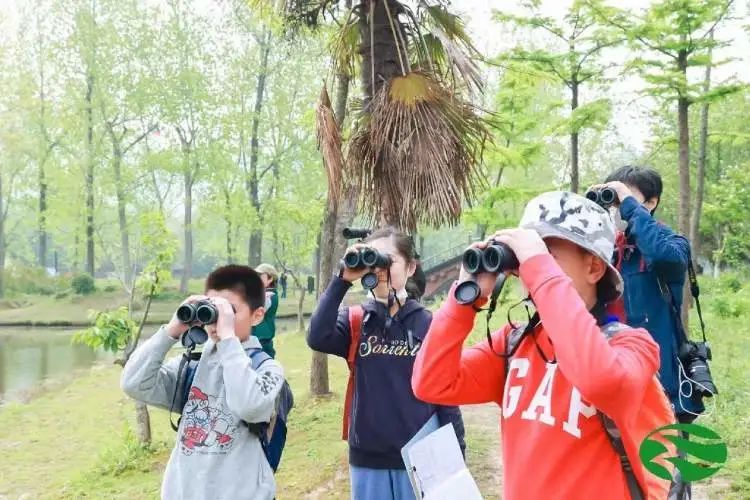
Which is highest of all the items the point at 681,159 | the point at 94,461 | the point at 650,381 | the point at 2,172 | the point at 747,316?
the point at 2,172

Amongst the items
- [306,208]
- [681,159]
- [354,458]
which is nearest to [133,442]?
[354,458]

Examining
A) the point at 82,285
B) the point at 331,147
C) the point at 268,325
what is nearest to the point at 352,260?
the point at 331,147

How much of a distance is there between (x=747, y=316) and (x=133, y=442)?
30.3 feet

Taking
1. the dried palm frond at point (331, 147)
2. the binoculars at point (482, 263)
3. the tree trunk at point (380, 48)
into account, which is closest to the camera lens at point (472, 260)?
the binoculars at point (482, 263)

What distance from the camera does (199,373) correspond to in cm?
227

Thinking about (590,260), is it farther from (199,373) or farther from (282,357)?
(282,357)

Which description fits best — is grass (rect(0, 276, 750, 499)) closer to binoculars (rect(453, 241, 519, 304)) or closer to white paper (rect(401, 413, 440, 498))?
white paper (rect(401, 413, 440, 498))

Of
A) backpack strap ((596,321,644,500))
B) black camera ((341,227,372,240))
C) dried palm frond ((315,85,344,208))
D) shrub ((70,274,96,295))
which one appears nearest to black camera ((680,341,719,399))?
backpack strap ((596,321,644,500))

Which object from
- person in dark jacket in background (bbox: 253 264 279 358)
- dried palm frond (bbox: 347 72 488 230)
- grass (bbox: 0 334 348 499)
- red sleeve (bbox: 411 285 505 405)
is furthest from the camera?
person in dark jacket in background (bbox: 253 264 279 358)

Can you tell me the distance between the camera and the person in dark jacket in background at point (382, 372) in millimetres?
2629

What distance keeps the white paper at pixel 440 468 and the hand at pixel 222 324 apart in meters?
0.71

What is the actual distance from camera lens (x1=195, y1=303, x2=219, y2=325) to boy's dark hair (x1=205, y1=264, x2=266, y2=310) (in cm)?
30

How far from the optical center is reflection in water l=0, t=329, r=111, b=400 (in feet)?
40.4

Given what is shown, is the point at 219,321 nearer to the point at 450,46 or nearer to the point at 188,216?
the point at 450,46
